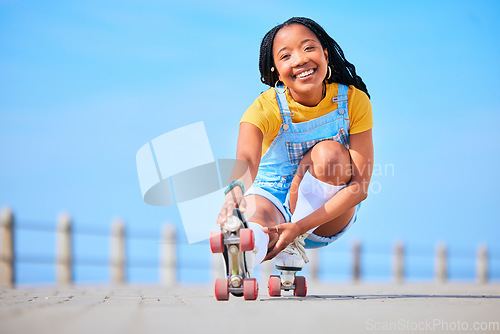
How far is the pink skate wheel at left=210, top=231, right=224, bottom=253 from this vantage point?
120 inches

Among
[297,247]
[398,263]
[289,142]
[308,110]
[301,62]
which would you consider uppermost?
[301,62]

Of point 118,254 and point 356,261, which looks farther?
point 356,261

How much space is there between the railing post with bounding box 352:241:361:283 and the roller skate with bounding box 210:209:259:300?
9.98 m

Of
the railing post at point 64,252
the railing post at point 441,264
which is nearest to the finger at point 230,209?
the railing post at point 64,252

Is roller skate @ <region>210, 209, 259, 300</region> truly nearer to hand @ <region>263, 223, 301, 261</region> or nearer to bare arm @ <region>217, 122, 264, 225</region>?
hand @ <region>263, 223, 301, 261</region>

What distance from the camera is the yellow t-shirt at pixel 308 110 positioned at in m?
3.67

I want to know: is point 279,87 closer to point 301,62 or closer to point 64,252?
point 301,62

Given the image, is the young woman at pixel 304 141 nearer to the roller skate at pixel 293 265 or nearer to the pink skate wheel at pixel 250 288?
the roller skate at pixel 293 265

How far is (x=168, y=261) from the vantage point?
11.2m

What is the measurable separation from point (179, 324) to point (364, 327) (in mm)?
647

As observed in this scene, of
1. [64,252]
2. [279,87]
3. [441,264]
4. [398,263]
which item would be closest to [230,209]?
[279,87]

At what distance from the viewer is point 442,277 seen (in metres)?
14.4

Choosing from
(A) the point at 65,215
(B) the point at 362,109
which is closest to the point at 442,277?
(A) the point at 65,215

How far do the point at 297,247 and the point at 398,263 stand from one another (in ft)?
33.9
